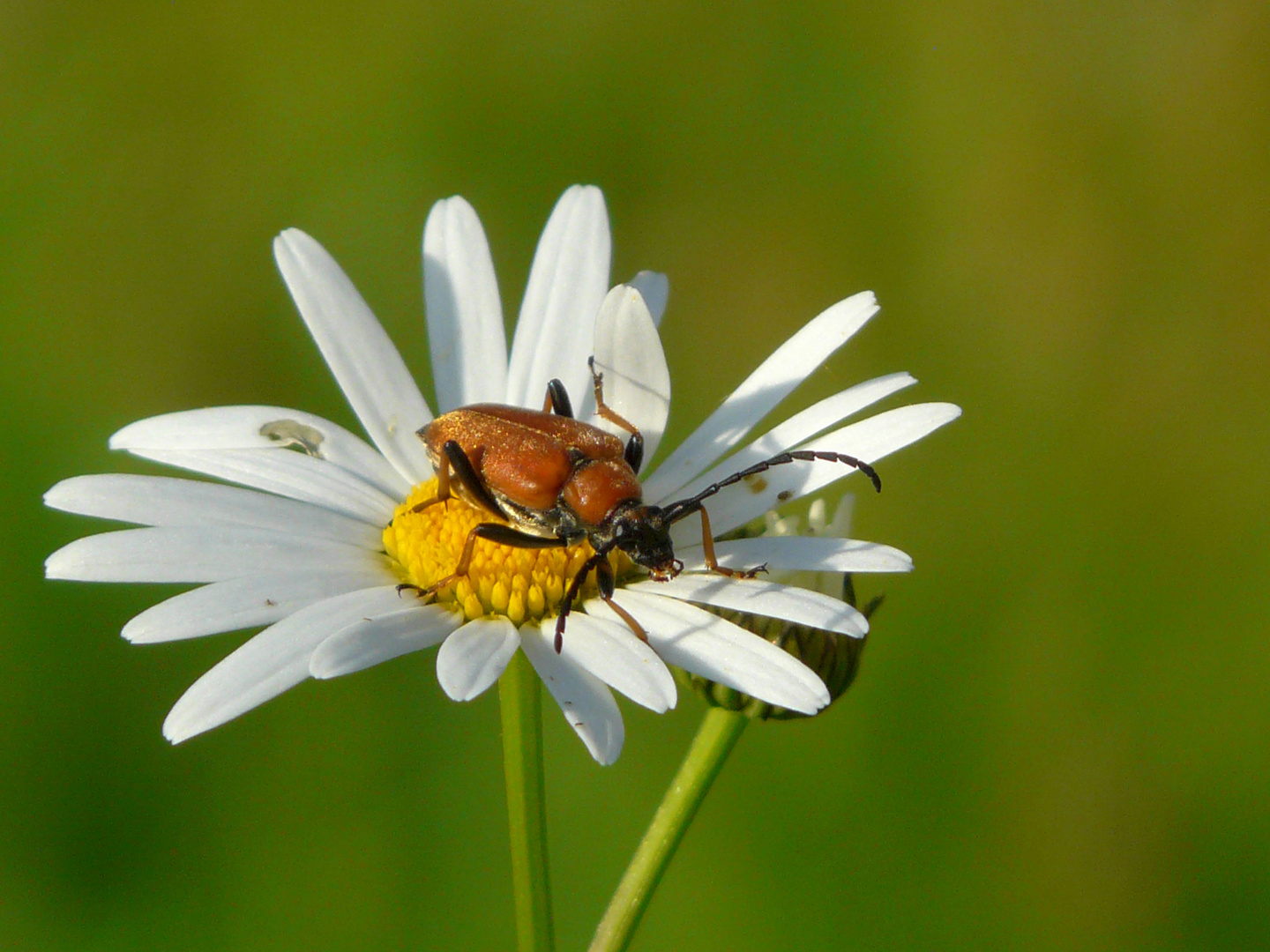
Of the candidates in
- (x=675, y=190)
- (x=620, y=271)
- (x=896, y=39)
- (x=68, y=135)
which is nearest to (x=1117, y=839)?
(x=620, y=271)

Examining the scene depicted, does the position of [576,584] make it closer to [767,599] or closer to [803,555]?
[767,599]

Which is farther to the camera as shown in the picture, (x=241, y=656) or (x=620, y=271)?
(x=620, y=271)

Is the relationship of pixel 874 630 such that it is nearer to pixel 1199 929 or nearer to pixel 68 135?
pixel 1199 929

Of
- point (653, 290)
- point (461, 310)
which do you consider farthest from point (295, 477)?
point (653, 290)

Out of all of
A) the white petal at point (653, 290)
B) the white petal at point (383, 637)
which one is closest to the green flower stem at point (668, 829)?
the white petal at point (383, 637)

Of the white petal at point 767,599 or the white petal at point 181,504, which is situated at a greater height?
the white petal at point 181,504

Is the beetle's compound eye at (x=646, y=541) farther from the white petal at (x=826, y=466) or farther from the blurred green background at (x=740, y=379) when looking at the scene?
the blurred green background at (x=740, y=379)

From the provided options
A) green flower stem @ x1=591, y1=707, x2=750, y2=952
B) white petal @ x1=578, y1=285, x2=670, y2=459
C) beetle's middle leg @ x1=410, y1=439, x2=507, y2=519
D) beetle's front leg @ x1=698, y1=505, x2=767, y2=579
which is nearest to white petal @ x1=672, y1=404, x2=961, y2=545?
beetle's front leg @ x1=698, y1=505, x2=767, y2=579
